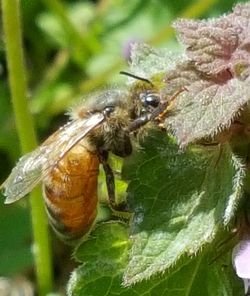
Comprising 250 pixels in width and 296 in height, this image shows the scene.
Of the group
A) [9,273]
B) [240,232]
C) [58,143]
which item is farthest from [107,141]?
[9,273]

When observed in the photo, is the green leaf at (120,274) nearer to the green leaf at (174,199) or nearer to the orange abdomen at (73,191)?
the orange abdomen at (73,191)

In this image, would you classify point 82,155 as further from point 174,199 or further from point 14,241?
point 14,241

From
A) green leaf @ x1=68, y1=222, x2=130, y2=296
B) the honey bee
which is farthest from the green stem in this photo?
green leaf @ x1=68, y1=222, x2=130, y2=296

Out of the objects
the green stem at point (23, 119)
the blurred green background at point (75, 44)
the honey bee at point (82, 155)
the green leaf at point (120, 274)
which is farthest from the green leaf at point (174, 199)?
the blurred green background at point (75, 44)

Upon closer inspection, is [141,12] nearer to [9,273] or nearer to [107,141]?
[9,273]

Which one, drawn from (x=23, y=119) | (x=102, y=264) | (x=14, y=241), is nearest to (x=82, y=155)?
(x=102, y=264)

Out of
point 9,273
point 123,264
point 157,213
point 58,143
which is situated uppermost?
point 58,143
